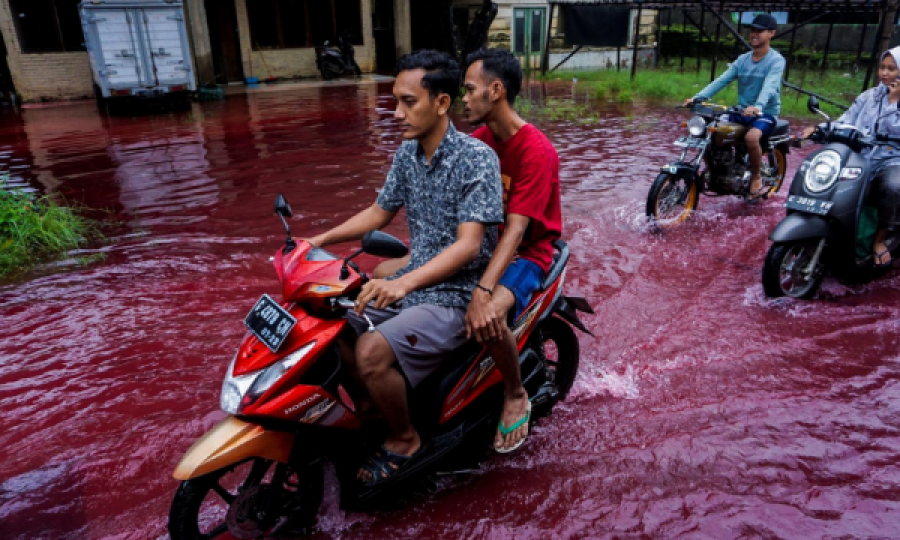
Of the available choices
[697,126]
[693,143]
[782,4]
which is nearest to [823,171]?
[697,126]

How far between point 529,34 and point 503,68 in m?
20.9

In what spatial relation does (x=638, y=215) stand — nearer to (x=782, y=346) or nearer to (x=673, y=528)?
(x=782, y=346)

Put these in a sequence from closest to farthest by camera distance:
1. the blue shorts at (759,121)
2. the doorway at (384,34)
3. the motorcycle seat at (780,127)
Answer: the blue shorts at (759,121) → the motorcycle seat at (780,127) → the doorway at (384,34)

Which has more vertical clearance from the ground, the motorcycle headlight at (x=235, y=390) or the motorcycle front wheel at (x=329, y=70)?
the motorcycle front wheel at (x=329, y=70)

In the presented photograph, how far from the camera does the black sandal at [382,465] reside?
2.60 meters

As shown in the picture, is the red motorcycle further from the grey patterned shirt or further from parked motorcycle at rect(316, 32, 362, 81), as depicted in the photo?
parked motorcycle at rect(316, 32, 362, 81)

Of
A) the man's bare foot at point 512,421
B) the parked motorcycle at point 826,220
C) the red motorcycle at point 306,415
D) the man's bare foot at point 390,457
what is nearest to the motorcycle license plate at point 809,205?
the parked motorcycle at point 826,220

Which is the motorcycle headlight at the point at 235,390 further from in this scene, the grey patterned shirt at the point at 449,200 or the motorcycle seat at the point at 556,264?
the motorcycle seat at the point at 556,264

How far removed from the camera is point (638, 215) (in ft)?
22.4

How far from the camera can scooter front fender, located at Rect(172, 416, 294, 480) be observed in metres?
2.11

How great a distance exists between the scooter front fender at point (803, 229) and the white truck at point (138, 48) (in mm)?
14134

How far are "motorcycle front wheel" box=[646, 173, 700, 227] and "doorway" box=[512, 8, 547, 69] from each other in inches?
647

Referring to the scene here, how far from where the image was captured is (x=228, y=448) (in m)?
2.15

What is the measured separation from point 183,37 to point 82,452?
14327 mm
